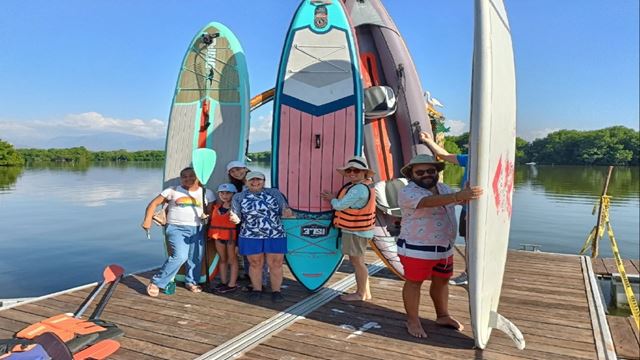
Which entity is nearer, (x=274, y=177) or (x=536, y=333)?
(x=536, y=333)

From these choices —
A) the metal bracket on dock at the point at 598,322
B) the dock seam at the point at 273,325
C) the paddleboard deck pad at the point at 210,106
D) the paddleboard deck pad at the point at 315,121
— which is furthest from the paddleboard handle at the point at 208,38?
the metal bracket on dock at the point at 598,322

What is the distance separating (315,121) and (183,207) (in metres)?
1.59

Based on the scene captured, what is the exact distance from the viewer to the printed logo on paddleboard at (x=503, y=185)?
3.05 m

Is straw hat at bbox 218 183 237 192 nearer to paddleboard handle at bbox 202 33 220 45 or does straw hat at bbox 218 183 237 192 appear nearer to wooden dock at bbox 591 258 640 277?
paddleboard handle at bbox 202 33 220 45

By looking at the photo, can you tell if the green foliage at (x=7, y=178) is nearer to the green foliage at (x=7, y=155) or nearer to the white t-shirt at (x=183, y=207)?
the green foliage at (x=7, y=155)

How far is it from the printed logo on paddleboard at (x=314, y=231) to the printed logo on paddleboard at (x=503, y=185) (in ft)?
5.74

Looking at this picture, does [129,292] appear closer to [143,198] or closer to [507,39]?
[507,39]

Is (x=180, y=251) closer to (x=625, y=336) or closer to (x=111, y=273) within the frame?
(x=111, y=273)

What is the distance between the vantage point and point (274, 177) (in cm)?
488

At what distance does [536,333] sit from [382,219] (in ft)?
7.36

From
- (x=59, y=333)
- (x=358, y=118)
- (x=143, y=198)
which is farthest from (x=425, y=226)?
(x=143, y=198)

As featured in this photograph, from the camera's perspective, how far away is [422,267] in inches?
130

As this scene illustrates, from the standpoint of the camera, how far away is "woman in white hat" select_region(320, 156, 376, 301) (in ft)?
13.5

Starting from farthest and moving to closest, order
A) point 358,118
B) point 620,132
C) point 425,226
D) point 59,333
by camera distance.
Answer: point 620,132, point 358,118, point 425,226, point 59,333
